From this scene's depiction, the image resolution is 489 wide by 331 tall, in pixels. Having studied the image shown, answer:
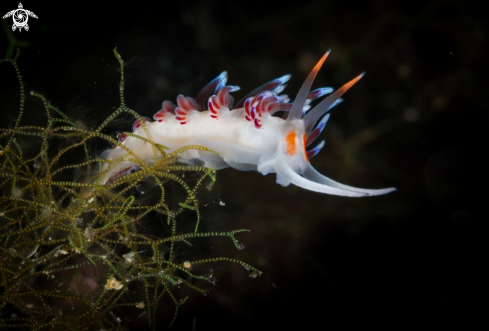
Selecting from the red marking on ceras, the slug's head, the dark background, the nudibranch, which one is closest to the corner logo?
the dark background

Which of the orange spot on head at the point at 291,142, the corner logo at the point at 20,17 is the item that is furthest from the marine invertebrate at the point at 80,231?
the corner logo at the point at 20,17

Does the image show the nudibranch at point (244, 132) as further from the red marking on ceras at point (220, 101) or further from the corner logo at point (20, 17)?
the corner logo at point (20, 17)

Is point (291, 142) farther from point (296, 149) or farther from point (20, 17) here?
point (20, 17)

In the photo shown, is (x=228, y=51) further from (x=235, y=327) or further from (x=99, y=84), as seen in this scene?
(x=235, y=327)

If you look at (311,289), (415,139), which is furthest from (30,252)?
(415,139)

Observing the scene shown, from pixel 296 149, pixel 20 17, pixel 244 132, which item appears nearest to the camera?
pixel 296 149

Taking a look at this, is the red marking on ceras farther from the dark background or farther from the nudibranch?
the dark background

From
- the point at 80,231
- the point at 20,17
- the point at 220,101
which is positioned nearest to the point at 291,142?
the point at 220,101
